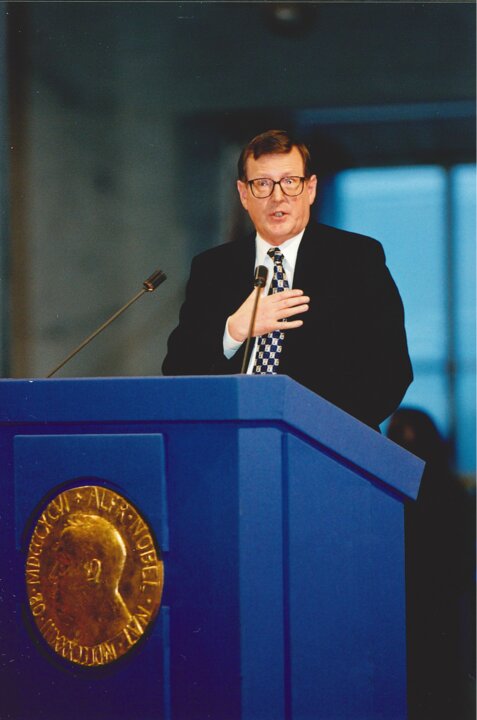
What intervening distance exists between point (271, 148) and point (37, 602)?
3.72 ft

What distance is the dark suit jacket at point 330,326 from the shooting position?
1.80m

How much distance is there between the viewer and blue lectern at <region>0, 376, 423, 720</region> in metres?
1.26

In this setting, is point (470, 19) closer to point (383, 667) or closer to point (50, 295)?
point (50, 295)

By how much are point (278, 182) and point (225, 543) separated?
98 centimetres

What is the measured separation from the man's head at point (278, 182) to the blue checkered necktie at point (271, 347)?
0.13 m

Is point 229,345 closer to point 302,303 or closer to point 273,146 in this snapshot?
point 302,303

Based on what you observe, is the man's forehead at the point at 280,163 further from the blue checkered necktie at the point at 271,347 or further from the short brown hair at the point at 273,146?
the blue checkered necktie at the point at 271,347

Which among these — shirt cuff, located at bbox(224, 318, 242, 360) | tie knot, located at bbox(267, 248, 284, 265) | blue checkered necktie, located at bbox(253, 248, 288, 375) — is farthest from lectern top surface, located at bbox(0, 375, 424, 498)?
tie knot, located at bbox(267, 248, 284, 265)

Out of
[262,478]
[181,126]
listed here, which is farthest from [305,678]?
[181,126]

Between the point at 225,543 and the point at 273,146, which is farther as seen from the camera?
the point at 273,146

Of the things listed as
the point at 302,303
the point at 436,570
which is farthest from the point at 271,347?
the point at 436,570

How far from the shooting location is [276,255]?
1952 millimetres

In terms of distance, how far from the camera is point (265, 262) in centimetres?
198

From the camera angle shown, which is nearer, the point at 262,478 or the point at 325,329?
the point at 262,478
